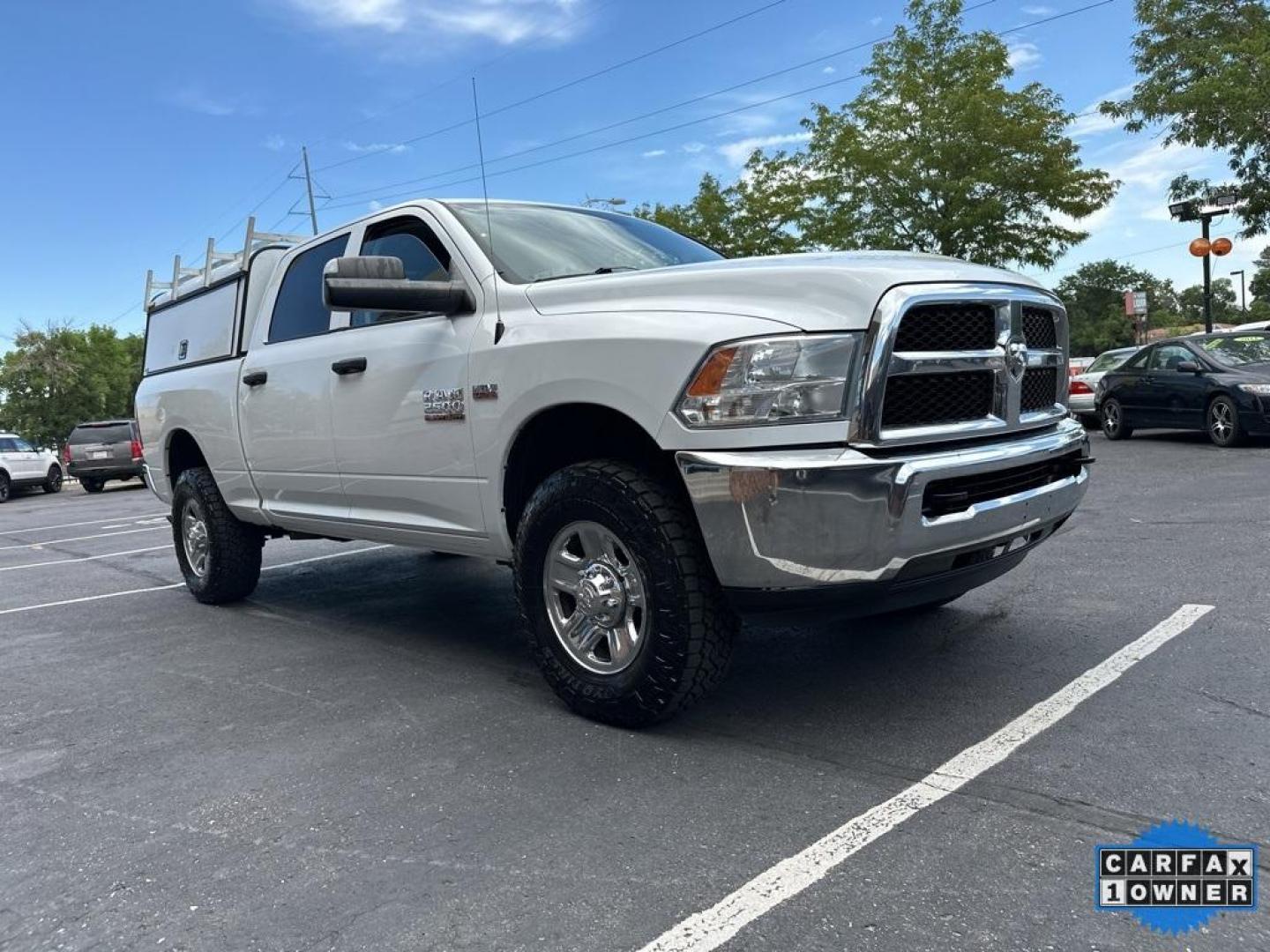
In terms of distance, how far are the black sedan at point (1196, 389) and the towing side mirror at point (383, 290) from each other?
11259 millimetres

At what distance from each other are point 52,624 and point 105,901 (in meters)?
4.10

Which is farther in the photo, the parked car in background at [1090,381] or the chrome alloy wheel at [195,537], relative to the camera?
the parked car in background at [1090,381]

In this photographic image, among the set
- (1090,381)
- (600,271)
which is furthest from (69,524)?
(1090,381)

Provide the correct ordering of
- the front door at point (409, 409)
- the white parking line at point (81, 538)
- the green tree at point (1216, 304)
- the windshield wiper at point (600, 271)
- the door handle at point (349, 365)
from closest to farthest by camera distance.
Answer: the windshield wiper at point (600, 271)
the front door at point (409, 409)
the door handle at point (349, 365)
the white parking line at point (81, 538)
the green tree at point (1216, 304)

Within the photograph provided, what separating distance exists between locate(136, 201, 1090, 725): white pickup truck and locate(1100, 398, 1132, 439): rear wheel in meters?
11.4

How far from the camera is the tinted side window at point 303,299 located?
5.03m

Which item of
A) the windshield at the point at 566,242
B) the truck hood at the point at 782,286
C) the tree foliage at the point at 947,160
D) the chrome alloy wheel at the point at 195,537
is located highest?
the tree foliage at the point at 947,160

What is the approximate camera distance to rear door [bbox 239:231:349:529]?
4828 mm

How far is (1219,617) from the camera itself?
14.5ft

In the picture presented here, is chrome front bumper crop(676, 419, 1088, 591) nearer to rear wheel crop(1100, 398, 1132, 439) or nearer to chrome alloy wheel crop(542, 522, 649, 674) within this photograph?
chrome alloy wheel crop(542, 522, 649, 674)

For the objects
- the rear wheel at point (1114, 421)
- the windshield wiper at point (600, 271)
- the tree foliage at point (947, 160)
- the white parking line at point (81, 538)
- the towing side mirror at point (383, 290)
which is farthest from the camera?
the tree foliage at point (947, 160)

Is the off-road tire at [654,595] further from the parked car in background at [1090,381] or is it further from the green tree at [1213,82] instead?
the green tree at [1213,82]

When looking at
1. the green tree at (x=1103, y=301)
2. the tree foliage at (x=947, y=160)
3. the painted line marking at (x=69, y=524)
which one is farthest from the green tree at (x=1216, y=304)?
the painted line marking at (x=69, y=524)

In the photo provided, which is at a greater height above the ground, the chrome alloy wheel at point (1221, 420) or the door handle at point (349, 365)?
the door handle at point (349, 365)
